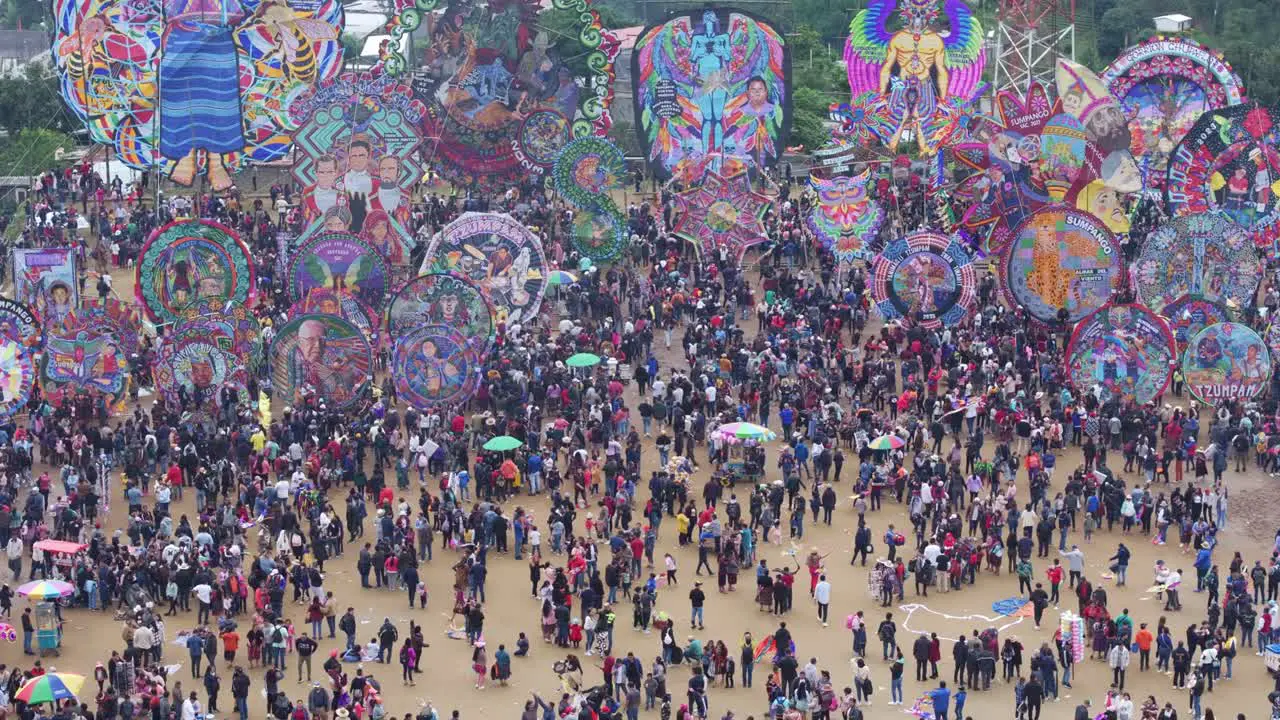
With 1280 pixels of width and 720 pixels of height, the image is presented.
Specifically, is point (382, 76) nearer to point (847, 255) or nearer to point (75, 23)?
point (75, 23)

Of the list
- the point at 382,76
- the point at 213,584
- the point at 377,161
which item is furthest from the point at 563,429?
the point at 382,76

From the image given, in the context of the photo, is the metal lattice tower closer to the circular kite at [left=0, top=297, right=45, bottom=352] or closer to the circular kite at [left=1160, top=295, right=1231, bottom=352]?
the circular kite at [left=1160, top=295, right=1231, bottom=352]

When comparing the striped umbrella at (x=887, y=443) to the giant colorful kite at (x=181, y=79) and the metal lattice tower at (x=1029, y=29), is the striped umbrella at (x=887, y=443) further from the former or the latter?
the giant colorful kite at (x=181, y=79)

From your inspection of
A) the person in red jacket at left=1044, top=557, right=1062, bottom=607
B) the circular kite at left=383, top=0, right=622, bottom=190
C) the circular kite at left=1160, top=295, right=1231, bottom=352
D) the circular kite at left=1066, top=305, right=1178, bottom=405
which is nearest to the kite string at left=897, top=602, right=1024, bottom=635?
the person in red jacket at left=1044, top=557, right=1062, bottom=607

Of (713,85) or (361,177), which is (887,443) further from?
(713,85)

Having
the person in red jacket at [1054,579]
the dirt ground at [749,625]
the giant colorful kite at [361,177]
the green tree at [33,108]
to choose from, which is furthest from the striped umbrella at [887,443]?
the green tree at [33,108]

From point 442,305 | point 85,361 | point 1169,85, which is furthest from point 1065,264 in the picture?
point 85,361
